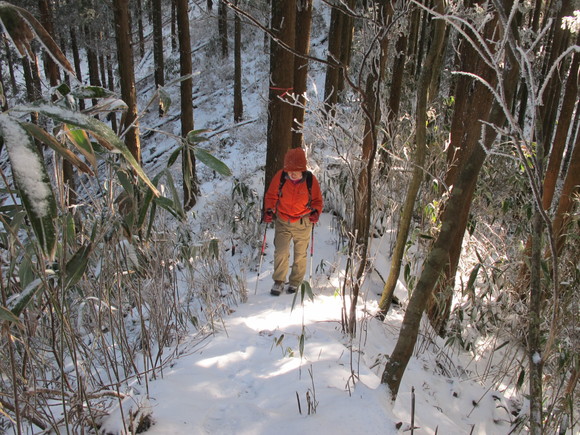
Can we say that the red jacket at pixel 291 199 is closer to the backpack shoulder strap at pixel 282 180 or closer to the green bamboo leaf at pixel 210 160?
the backpack shoulder strap at pixel 282 180

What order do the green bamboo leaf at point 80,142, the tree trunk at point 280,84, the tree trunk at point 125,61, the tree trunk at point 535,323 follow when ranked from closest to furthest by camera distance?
the green bamboo leaf at point 80,142, the tree trunk at point 535,323, the tree trunk at point 280,84, the tree trunk at point 125,61

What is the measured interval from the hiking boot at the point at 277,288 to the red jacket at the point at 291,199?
0.71 m

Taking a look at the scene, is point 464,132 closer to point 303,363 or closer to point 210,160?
point 303,363

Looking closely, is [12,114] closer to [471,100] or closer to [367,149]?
[471,100]

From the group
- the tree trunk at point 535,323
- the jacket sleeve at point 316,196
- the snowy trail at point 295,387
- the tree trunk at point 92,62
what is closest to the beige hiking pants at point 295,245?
the jacket sleeve at point 316,196

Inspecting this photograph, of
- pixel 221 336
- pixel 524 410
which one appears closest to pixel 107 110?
pixel 221 336

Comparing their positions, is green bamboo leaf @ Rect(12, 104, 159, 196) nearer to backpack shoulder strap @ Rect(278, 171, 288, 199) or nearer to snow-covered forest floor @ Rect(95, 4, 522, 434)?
snow-covered forest floor @ Rect(95, 4, 522, 434)

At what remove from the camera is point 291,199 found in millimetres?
4129

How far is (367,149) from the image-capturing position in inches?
187

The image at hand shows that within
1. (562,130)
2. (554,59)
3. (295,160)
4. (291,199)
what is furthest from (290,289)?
(554,59)

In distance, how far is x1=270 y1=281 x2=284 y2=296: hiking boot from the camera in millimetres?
4305

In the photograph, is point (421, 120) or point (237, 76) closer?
point (421, 120)

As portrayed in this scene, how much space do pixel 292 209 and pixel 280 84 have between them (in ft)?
7.43

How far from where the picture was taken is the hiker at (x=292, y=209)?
4035 millimetres
